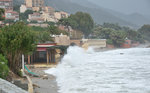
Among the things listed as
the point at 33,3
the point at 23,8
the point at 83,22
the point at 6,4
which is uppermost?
the point at 33,3

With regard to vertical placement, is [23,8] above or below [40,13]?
above

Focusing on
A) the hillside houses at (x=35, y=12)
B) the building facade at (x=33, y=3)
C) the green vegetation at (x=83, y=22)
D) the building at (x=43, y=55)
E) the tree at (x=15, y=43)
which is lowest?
the building at (x=43, y=55)

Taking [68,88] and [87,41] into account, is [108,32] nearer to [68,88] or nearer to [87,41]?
[87,41]

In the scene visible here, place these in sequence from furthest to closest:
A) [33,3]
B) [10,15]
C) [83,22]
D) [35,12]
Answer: [33,3] → [35,12] → [83,22] → [10,15]

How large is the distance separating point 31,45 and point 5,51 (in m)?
2.16

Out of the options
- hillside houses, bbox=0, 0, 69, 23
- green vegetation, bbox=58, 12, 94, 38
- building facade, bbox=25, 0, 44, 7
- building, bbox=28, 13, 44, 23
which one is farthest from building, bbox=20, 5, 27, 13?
green vegetation, bbox=58, 12, 94, 38

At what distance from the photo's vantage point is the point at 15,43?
21.5 meters

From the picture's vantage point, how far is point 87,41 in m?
102

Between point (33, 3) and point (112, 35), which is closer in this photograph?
point (112, 35)

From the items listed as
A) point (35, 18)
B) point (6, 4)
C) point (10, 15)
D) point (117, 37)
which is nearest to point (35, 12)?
point (35, 18)

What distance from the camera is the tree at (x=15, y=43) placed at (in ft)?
71.2

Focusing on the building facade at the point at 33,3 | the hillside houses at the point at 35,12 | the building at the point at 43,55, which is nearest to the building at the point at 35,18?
the hillside houses at the point at 35,12

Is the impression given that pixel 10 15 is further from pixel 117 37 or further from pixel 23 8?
pixel 117 37

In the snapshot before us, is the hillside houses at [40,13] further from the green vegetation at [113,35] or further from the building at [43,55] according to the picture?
the building at [43,55]
